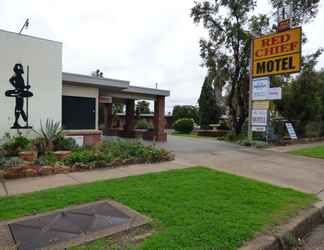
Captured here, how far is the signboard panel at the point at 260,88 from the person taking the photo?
12250mm

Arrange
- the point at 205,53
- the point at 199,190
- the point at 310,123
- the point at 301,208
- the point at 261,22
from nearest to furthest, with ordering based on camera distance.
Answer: the point at 301,208
the point at 199,190
the point at 261,22
the point at 205,53
the point at 310,123

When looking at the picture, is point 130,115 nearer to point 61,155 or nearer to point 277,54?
point 277,54

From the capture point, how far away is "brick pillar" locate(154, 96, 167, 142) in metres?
14.1

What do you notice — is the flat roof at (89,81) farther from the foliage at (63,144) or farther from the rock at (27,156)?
the rock at (27,156)

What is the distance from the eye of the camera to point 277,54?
11.6 meters

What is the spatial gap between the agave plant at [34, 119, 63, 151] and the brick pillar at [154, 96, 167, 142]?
6.62 metres

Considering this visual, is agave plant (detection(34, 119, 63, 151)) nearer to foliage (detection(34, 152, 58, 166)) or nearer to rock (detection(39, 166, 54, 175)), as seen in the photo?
foliage (detection(34, 152, 58, 166))

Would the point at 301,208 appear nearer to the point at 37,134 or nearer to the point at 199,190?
the point at 199,190

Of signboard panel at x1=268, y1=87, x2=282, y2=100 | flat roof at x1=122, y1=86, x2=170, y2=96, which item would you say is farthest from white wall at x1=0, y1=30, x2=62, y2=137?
signboard panel at x1=268, y1=87, x2=282, y2=100

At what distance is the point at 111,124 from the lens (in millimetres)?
19578

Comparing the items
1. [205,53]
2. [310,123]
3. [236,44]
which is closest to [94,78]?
[205,53]

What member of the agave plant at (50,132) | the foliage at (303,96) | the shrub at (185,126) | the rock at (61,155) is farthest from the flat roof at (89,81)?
the shrub at (185,126)

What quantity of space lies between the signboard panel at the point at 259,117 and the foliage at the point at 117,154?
6737 mm

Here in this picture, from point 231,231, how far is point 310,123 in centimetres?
1731
